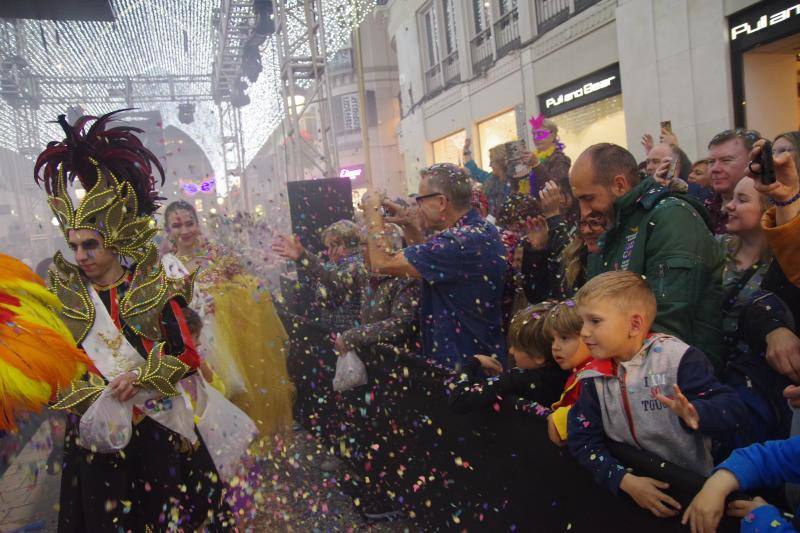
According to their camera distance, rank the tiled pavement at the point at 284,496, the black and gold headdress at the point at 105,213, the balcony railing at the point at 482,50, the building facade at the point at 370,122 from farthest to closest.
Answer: the building facade at the point at 370,122 → the balcony railing at the point at 482,50 → the tiled pavement at the point at 284,496 → the black and gold headdress at the point at 105,213

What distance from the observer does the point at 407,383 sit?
3215 millimetres

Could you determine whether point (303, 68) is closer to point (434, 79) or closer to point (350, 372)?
point (434, 79)

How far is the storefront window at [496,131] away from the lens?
12430 mm

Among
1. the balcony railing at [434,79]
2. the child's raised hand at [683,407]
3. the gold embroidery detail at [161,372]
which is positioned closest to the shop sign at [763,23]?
the child's raised hand at [683,407]

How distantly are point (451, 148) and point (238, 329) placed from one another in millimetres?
11078

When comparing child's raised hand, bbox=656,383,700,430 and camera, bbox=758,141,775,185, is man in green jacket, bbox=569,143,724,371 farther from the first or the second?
child's raised hand, bbox=656,383,700,430

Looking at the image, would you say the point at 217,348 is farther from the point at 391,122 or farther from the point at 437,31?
the point at 391,122

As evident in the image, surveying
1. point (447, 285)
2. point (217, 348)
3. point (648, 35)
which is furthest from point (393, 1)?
point (447, 285)

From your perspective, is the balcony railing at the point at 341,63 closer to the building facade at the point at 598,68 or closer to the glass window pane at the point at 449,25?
the building facade at the point at 598,68

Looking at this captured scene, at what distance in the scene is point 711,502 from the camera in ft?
4.77

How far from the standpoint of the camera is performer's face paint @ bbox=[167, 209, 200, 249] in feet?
16.7

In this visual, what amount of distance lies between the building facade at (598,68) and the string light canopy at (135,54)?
9.10 ft

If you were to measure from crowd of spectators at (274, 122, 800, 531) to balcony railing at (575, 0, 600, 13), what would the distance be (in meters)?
6.72

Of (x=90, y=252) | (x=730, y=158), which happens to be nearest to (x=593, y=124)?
(x=730, y=158)
